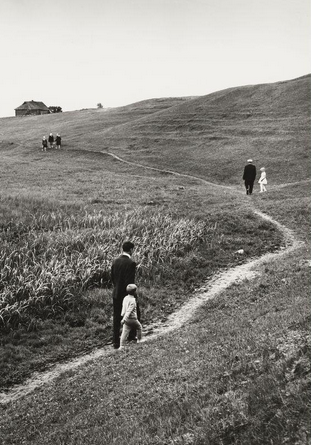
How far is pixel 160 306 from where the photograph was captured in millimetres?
16547

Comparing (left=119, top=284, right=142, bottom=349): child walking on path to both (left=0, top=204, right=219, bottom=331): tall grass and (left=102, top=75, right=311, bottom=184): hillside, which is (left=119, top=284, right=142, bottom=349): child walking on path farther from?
(left=102, top=75, right=311, bottom=184): hillside

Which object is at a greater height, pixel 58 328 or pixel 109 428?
pixel 109 428

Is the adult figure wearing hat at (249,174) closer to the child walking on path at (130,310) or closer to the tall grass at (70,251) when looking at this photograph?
the tall grass at (70,251)

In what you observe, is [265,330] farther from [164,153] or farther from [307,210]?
[164,153]

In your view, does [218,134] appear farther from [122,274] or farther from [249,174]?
[122,274]

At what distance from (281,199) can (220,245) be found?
35.5ft

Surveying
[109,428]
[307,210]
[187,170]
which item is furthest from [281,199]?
[109,428]

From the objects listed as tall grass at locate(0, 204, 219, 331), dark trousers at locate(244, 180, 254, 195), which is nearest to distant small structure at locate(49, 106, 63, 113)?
dark trousers at locate(244, 180, 254, 195)

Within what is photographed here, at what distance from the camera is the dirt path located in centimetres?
1176

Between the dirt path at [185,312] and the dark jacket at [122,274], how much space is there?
1720 millimetres

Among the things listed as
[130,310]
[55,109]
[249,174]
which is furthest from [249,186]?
[55,109]

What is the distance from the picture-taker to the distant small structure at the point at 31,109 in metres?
146

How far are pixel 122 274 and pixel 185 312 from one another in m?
4.37

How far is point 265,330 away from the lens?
30.3ft
